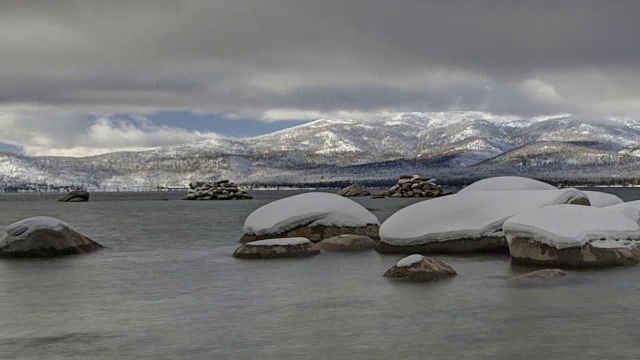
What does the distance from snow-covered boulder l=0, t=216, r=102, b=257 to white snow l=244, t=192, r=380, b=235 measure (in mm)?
7186

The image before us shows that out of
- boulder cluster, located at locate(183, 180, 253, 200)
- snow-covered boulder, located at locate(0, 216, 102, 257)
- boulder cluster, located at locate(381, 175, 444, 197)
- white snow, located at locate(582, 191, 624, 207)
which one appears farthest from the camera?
boulder cluster, located at locate(183, 180, 253, 200)

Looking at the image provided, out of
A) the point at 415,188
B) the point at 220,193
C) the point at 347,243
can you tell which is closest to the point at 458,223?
the point at 347,243

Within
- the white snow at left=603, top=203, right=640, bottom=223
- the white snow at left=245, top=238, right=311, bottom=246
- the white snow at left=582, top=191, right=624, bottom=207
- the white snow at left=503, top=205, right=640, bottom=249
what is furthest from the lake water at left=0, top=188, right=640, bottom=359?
the white snow at left=582, top=191, right=624, bottom=207

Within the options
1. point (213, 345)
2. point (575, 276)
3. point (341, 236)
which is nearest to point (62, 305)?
point (213, 345)

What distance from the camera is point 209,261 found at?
24500mm

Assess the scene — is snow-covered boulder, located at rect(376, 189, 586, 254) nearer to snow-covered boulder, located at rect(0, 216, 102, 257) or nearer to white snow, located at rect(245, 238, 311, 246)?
white snow, located at rect(245, 238, 311, 246)

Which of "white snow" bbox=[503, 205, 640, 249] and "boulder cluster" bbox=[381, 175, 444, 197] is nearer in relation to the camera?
"white snow" bbox=[503, 205, 640, 249]

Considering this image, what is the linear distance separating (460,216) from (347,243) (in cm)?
449

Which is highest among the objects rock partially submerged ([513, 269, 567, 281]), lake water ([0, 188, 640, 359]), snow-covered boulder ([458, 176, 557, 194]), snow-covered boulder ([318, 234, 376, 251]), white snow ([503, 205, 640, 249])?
snow-covered boulder ([458, 176, 557, 194])

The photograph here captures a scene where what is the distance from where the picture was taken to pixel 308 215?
28.6 meters

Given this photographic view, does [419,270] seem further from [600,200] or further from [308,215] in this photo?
[600,200]

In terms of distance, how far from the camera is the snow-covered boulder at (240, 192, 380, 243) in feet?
94.0

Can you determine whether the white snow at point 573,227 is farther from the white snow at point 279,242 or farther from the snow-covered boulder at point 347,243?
the white snow at point 279,242

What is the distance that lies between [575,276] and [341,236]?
36.0 ft
